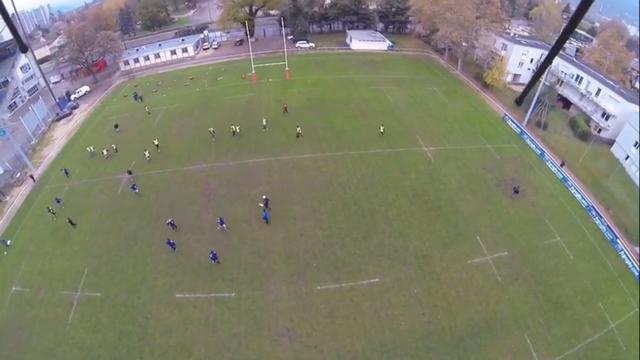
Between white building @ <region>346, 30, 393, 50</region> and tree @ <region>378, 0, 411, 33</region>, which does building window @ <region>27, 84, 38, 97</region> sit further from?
tree @ <region>378, 0, 411, 33</region>

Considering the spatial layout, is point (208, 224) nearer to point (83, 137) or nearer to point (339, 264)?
point (339, 264)

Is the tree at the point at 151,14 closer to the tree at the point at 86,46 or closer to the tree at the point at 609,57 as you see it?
the tree at the point at 86,46

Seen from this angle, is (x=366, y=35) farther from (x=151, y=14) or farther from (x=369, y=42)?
(x=151, y=14)

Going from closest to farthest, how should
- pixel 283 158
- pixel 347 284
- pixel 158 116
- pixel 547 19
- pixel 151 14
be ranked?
pixel 347 284 < pixel 283 158 < pixel 158 116 < pixel 547 19 < pixel 151 14

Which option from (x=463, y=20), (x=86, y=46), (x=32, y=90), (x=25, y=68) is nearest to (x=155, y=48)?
(x=86, y=46)

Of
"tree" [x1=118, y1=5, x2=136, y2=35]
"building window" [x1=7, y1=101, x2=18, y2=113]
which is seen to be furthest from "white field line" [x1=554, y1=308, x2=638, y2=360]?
"tree" [x1=118, y1=5, x2=136, y2=35]

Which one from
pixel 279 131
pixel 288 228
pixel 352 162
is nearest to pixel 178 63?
pixel 279 131
